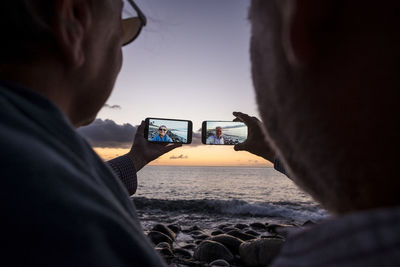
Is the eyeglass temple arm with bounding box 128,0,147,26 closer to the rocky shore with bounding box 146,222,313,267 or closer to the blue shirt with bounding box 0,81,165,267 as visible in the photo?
the blue shirt with bounding box 0,81,165,267

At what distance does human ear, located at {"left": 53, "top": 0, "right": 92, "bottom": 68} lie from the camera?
3.80 ft

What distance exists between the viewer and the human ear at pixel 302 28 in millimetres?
586

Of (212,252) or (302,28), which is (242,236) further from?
(302,28)

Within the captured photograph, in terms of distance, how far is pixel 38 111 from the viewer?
0.98m

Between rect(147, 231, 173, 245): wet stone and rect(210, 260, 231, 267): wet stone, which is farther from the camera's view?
rect(147, 231, 173, 245): wet stone

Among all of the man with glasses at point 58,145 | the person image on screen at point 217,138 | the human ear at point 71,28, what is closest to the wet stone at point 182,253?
the person image on screen at point 217,138

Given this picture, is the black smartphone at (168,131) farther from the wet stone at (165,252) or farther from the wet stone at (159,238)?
the wet stone at (159,238)

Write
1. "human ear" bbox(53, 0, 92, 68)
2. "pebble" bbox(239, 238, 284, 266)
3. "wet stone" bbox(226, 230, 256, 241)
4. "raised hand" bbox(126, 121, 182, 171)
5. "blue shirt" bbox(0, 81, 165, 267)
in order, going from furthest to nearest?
"wet stone" bbox(226, 230, 256, 241), "pebble" bbox(239, 238, 284, 266), "raised hand" bbox(126, 121, 182, 171), "human ear" bbox(53, 0, 92, 68), "blue shirt" bbox(0, 81, 165, 267)

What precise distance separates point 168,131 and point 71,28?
2.93 m

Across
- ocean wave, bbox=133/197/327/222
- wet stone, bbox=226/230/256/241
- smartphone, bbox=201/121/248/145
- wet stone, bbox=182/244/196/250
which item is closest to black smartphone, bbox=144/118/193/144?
smartphone, bbox=201/121/248/145

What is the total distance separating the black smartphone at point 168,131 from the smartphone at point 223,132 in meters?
0.22

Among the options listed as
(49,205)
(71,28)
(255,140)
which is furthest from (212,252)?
(49,205)

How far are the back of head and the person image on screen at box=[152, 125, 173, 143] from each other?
3193mm

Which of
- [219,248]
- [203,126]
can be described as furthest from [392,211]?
[219,248]
